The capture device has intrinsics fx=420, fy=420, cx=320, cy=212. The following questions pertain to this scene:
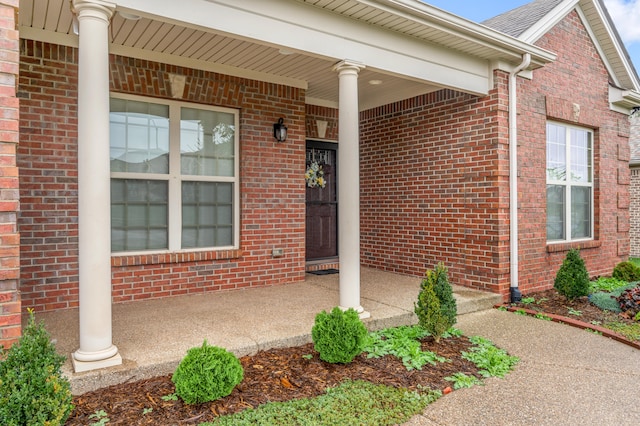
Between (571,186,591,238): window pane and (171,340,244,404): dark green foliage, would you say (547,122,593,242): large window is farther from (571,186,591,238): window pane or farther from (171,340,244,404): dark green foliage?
(171,340,244,404): dark green foliage

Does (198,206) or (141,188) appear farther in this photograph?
(198,206)

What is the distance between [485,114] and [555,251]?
90.8 inches

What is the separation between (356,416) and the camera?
100 inches

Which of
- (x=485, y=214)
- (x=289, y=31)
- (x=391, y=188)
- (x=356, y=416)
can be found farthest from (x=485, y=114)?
(x=356, y=416)

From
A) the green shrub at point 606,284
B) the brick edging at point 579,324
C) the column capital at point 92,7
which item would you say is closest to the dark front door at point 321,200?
the brick edging at point 579,324

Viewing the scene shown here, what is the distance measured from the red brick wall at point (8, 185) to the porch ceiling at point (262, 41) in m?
0.74

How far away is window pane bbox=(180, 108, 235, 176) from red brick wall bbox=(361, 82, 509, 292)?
258 centimetres

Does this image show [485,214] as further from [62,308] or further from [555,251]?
[62,308]

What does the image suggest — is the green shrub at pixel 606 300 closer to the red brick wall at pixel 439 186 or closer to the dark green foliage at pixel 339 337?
the red brick wall at pixel 439 186

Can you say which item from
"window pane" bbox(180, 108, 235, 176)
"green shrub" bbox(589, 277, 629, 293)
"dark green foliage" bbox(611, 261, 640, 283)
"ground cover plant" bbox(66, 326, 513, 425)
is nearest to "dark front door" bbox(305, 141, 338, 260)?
"window pane" bbox(180, 108, 235, 176)

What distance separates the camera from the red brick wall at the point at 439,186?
5.30m

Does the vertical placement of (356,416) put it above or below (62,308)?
→ below

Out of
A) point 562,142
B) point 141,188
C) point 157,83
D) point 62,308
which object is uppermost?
point 157,83

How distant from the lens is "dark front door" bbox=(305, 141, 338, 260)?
6.87 m
